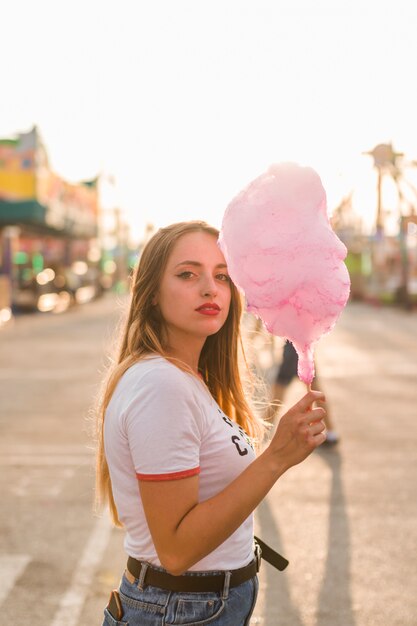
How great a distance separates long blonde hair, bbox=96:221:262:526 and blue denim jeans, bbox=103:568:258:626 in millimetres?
328

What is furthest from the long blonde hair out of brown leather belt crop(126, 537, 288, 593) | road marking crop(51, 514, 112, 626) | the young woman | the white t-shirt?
road marking crop(51, 514, 112, 626)

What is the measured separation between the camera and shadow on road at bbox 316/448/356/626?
432 cm

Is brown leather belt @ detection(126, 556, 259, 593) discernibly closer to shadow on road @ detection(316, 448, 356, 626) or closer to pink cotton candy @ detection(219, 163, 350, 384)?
pink cotton candy @ detection(219, 163, 350, 384)

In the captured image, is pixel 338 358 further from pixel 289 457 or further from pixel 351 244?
pixel 351 244

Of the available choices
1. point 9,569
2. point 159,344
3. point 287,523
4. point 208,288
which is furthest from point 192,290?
point 287,523

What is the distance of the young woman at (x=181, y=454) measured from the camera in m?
2.02

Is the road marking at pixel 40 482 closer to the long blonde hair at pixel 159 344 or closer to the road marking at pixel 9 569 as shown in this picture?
the road marking at pixel 9 569

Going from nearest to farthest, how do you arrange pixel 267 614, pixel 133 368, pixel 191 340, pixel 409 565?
pixel 133 368
pixel 191 340
pixel 267 614
pixel 409 565

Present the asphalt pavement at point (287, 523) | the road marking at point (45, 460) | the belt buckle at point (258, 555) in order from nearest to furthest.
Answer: the belt buckle at point (258, 555)
the asphalt pavement at point (287, 523)
the road marking at point (45, 460)

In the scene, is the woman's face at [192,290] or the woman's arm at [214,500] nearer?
the woman's arm at [214,500]

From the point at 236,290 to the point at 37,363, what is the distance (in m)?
14.0

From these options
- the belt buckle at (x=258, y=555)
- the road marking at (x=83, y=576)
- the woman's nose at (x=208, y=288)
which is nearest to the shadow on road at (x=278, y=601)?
the road marking at (x=83, y=576)

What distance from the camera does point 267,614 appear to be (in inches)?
171

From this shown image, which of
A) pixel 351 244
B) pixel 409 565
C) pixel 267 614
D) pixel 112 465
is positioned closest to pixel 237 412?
pixel 112 465
